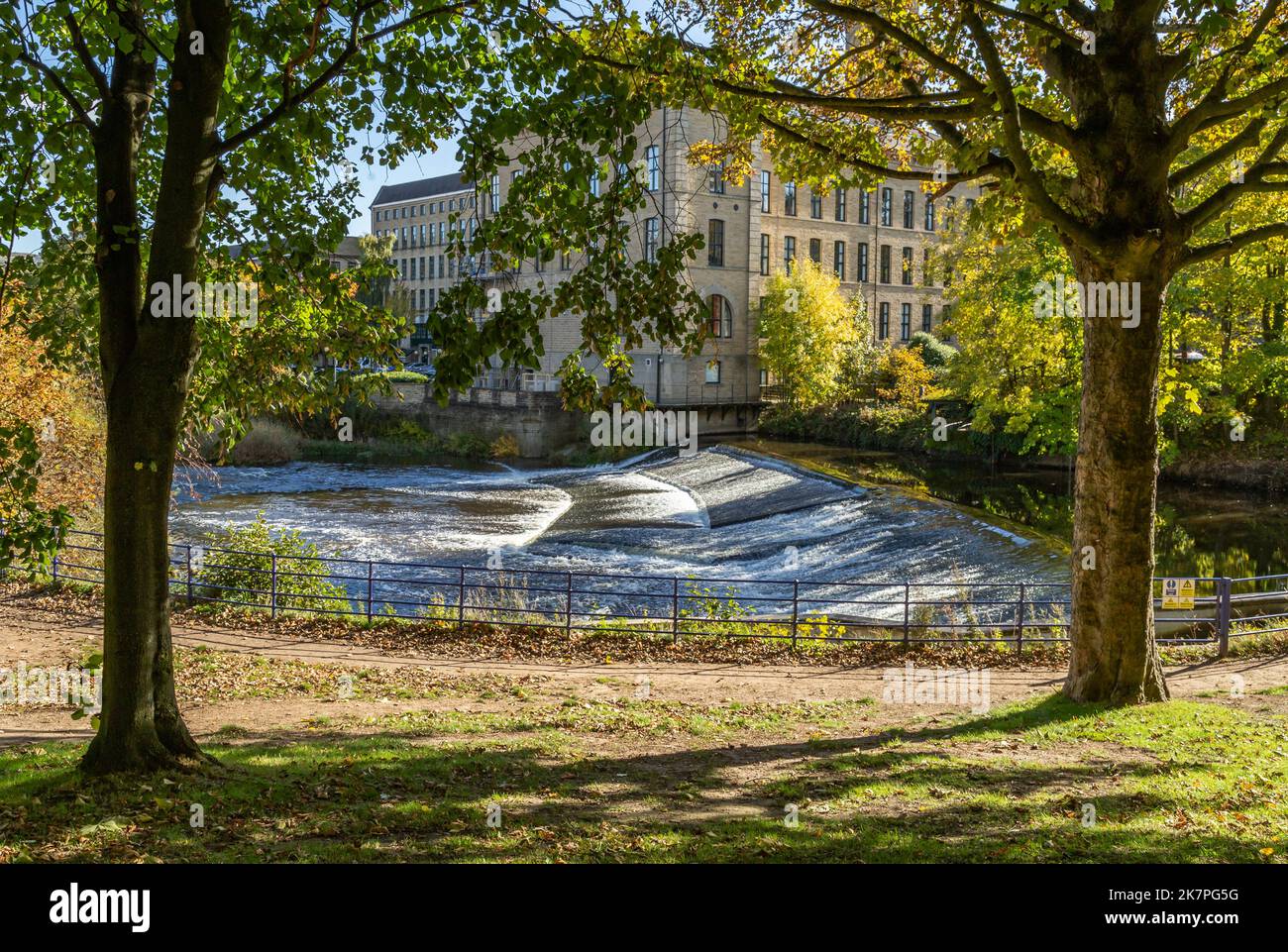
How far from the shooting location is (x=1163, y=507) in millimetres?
29906

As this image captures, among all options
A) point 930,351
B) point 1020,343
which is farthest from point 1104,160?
point 930,351

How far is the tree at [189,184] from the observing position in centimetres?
736

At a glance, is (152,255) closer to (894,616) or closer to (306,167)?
(306,167)

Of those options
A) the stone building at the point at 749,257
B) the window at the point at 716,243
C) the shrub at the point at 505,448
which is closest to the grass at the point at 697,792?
the stone building at the point at 749,257

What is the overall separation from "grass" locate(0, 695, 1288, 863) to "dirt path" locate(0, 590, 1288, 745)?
1.28 metres

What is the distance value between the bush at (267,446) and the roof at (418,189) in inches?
1635

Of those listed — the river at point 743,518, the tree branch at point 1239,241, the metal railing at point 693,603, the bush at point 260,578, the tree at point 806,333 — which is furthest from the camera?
the tree at point 806,333

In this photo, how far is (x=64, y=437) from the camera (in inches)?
813

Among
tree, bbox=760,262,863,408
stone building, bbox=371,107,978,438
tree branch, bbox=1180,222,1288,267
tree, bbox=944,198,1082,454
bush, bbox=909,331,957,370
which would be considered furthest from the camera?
bush, bbox=909,331,957,370

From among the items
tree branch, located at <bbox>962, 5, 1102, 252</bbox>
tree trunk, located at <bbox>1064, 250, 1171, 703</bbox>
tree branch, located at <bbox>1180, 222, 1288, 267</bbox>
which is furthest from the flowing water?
tree branch, located at <bbox>962, 5, 1102, 252</bbox>

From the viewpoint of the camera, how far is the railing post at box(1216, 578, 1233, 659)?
14.8 m

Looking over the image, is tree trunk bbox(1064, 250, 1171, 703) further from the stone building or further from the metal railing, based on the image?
the stone building

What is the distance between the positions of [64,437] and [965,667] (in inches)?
689

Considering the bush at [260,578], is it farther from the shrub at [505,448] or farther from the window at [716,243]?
the window at [716,243]
